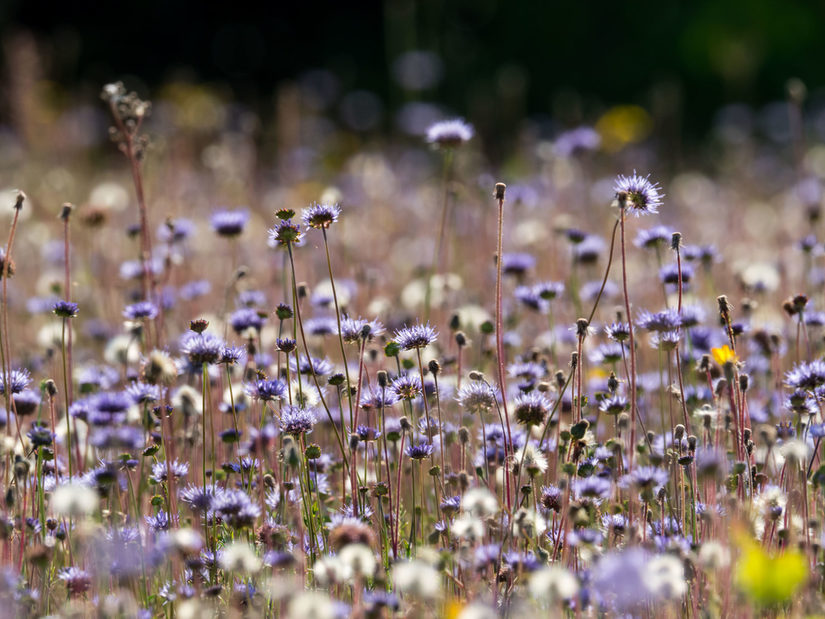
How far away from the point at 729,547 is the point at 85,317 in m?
3.34

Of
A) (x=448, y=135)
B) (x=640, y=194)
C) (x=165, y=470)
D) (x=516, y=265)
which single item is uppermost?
(x=448, y=135)

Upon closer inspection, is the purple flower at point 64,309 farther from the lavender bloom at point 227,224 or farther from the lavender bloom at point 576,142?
the lavender bloom at point 576,142

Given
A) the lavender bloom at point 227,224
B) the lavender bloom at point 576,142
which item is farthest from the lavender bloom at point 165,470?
the lavender bloom at point 576,142

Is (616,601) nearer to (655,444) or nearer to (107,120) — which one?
(655,444)

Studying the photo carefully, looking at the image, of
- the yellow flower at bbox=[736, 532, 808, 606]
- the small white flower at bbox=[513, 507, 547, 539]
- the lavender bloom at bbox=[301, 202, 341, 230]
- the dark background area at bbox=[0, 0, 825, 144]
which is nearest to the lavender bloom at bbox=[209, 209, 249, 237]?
the lavender bloom at bbox=[301, 202, 341, 230]

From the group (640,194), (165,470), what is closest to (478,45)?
(640,194)

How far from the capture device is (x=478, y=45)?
12.5m

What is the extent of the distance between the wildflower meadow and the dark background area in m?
7.58

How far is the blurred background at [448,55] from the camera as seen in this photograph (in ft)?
36.2

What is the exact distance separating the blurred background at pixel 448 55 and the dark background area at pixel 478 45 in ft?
0.06

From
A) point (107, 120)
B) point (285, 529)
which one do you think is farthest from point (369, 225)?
point (107, 120)

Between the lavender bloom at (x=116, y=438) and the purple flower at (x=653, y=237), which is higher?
the purple flower at (x=653, y=237)

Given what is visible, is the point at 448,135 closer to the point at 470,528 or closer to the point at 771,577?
the point at 470,528

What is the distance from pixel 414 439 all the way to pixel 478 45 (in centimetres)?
1067
